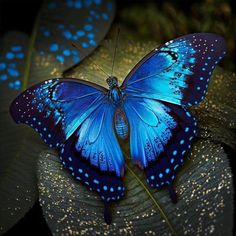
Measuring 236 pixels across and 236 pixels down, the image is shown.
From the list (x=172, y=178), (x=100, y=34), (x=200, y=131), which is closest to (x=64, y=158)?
(x=172, y=178)

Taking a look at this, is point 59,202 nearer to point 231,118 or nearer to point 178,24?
point 231,118

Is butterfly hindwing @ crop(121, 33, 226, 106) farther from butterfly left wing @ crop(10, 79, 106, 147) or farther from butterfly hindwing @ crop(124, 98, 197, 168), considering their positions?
butterfly left wing @ crop(10, 79, 106, 147)

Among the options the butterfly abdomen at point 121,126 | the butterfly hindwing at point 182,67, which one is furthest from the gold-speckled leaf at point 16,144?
the butterfly hindwing at point 182,67

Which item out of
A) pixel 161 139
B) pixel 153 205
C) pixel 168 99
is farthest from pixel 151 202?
pixel 168 99

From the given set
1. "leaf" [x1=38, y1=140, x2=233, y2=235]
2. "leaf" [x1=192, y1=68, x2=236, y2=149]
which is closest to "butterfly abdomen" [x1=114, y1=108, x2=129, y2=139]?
"leaf" [x1=38, y1=140, x2=233, y2=235]

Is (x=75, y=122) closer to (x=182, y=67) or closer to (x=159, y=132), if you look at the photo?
(x=159, y=132)

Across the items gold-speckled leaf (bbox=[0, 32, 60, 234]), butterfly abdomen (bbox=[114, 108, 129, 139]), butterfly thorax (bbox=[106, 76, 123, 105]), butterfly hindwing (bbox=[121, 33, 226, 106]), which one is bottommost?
gold-speckled leaf (bbox=[0, 32, 60, 234])

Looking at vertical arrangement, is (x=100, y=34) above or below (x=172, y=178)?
above

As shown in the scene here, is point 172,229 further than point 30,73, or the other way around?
point 30,73
